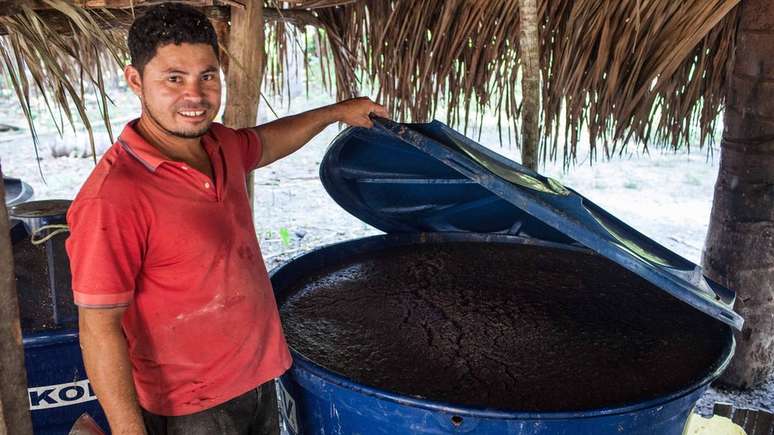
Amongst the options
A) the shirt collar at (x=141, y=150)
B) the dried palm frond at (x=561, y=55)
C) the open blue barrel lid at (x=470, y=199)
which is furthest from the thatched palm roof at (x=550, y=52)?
the shirt collar at (x=141, y=150)

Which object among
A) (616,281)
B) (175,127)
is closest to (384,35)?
(616,281)

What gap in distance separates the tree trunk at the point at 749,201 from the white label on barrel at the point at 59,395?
357 cm

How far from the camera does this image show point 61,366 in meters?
2.37

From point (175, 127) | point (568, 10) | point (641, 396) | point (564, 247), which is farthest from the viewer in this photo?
point (568, 10)

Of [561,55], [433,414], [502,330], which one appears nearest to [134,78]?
[433,414]

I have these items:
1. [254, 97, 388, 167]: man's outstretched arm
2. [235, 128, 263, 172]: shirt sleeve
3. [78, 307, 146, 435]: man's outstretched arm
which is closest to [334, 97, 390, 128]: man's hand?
[254, 97, 388, 167]: man's outstretched arm

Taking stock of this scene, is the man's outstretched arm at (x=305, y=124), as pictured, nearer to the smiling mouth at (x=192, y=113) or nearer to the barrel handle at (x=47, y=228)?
the smiling mouth at (x=192, y=113)

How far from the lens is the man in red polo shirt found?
→ 156cm

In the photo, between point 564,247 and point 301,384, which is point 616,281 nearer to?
point 564,247

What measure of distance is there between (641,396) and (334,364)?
94 centimetres

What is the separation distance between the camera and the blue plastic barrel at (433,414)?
5.70 ft

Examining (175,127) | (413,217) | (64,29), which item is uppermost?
(64,29)

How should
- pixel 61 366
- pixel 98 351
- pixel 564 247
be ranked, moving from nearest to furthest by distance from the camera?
pixel 98 351, pixel 61 366, pixel 564 247

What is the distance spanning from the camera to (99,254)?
1512mm
